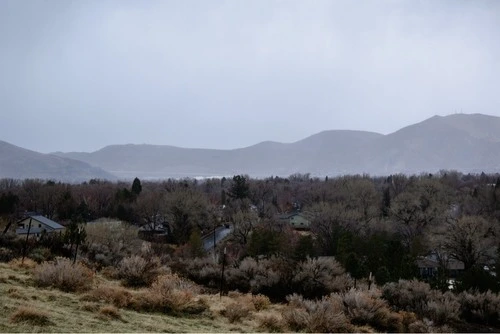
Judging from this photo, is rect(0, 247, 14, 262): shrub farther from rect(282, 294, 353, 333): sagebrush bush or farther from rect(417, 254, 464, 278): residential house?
rect(417, 254, 464, 278): residential house

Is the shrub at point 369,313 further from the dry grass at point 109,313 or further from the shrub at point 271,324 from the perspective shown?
the dry grass at point 109,313

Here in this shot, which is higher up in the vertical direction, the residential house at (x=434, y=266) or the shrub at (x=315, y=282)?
the shrub at (x=315, y=282)

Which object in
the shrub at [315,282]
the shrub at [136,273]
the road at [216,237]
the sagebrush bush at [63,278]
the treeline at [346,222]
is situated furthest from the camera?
the road at [216,237]

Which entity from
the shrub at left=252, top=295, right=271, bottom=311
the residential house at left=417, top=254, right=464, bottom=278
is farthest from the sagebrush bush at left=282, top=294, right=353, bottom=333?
the residential house at left=417, top=254, right=464, bottom=278

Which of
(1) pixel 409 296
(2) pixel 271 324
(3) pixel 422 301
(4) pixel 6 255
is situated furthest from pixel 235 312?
(4) pixel 6 255

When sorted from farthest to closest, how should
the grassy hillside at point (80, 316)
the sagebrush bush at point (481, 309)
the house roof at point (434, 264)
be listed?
the house roof at point (434, 264)
the sagebrush bush at point (481, 309)
the grassy hillside at point (80, 316)

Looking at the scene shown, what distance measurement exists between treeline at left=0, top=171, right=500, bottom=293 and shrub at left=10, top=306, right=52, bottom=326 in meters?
15.9

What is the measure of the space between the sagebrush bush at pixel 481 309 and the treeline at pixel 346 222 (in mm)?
4807

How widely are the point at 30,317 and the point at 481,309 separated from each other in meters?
20.6

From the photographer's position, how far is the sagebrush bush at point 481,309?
22.1m

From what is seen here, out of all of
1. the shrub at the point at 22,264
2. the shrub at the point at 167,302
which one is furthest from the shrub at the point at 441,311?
the shrub at the point at 22,264

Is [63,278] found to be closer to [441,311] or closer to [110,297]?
→ [110,297]

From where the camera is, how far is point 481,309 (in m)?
22.2

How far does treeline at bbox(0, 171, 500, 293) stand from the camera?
125 ft
